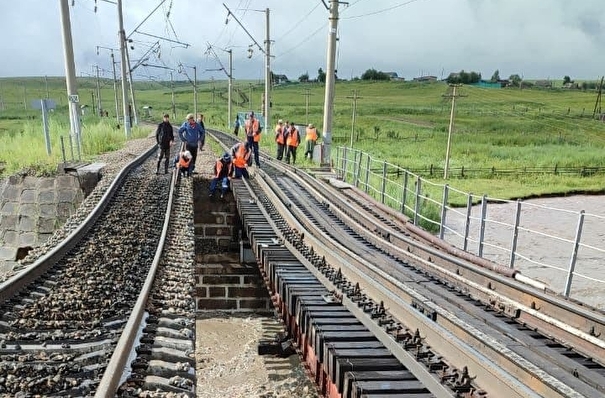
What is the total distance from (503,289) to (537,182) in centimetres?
2820

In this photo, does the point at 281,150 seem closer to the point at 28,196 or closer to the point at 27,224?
the point at 28,196

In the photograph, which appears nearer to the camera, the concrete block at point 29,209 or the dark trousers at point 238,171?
the concrete block at point 29,209

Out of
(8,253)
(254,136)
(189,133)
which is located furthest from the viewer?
(254,136)

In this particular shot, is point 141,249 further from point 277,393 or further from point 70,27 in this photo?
point 70,27

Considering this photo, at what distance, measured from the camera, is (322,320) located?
5.84 meters

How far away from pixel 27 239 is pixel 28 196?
48.7 inches

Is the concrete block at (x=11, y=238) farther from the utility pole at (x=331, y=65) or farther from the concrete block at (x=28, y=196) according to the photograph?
the utility pole at (x=331, y=65)

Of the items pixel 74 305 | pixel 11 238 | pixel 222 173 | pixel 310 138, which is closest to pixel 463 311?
pixel 74 305

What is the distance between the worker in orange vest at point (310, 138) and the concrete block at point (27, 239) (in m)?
11.9

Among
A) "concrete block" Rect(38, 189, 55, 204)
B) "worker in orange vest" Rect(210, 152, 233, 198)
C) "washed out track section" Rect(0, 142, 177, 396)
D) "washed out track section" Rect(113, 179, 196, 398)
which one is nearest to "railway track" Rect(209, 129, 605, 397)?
"washed out track section" Rect(113, 179, 196, 398)

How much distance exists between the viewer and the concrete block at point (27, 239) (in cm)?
1409

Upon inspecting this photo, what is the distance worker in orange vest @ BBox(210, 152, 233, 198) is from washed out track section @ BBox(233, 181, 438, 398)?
543 cm

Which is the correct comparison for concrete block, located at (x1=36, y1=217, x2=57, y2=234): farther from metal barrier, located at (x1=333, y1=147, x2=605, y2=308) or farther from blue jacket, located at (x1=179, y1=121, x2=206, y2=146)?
metal barrier, located at (x1=333, y1=147, x2=605, y2=308)

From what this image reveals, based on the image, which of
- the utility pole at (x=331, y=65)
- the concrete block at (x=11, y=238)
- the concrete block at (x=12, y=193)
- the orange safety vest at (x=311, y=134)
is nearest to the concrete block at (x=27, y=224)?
the concrete block at (x=11, y=238)
